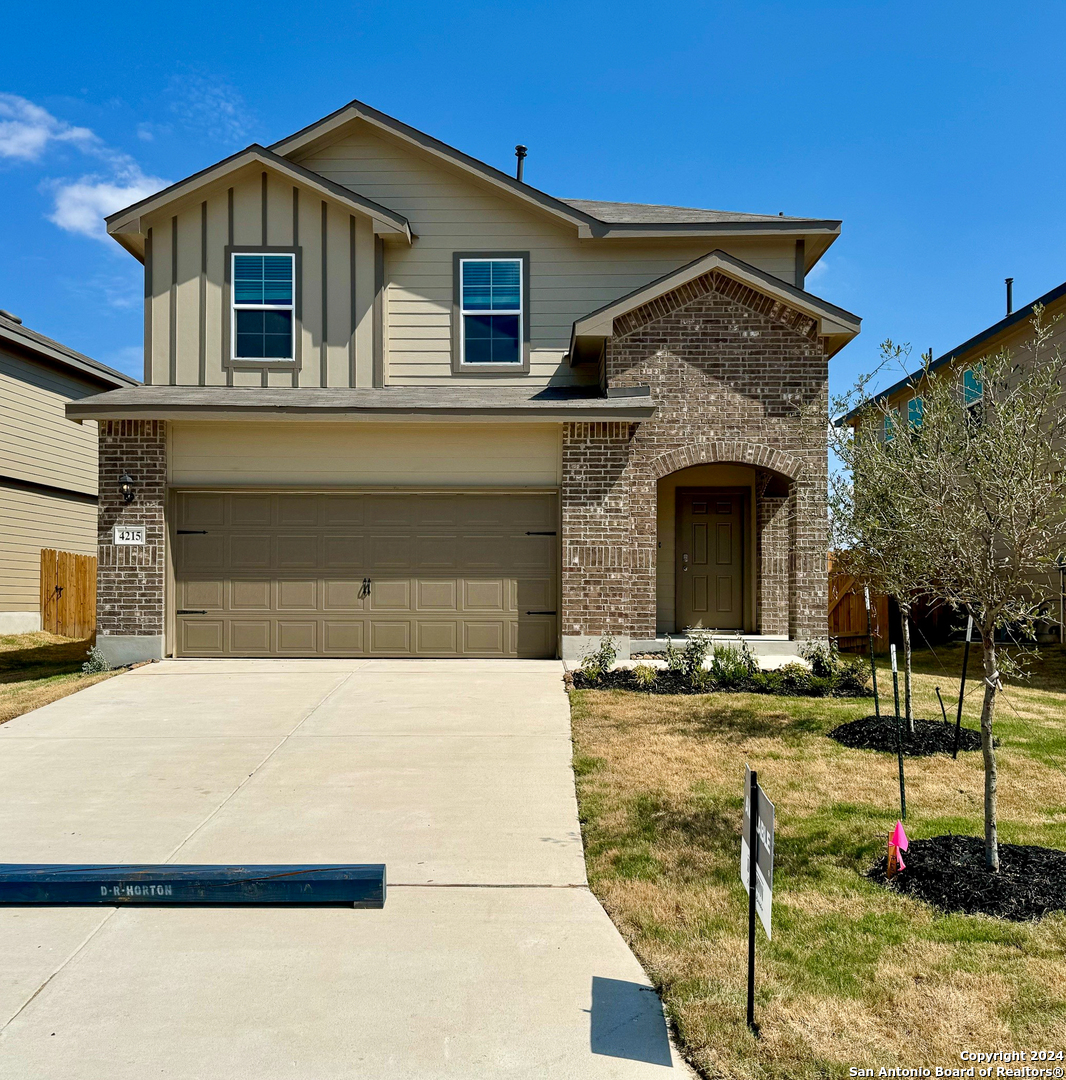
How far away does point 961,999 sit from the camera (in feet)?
12.4

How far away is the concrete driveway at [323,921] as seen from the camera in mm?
3539

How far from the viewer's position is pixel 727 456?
40.5 feet

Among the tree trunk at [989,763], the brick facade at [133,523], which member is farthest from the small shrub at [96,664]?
the tree trunk at [989,763]

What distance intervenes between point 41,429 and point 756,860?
20288 mm

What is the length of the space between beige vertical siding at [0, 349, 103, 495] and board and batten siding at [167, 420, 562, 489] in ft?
27.5

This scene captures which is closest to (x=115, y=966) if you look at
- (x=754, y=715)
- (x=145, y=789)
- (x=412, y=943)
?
(x=412, y=943)

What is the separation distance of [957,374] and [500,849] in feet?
16.7

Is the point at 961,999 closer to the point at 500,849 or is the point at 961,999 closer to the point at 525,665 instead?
the point at 500,849

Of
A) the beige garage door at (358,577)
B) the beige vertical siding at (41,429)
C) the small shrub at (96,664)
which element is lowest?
the small shrub at (96,664)

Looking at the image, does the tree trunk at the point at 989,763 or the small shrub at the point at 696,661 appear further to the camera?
the small shrub at the point at 696,661

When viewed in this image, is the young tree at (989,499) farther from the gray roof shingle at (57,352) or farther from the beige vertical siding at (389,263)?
the gray roof shingle at (57,352)

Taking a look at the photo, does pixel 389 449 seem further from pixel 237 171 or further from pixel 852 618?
pixel 852 618

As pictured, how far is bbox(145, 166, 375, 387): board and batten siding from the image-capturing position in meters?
13.5

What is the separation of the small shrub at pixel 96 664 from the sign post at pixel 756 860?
10.8 m
